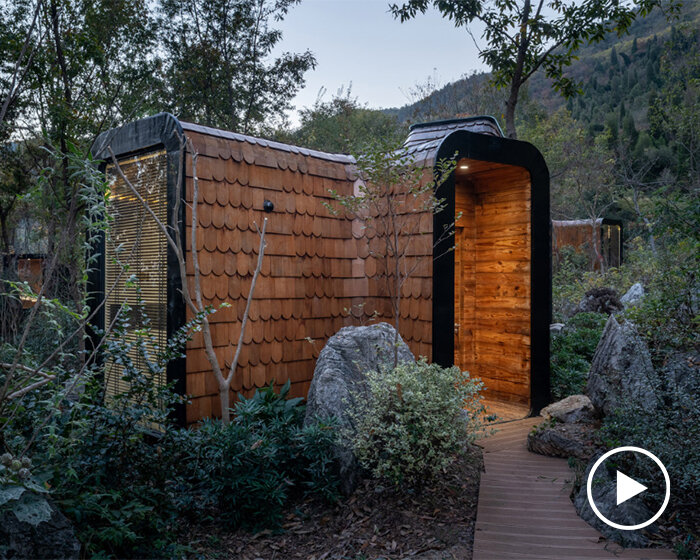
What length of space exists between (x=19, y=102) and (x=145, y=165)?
5086mm

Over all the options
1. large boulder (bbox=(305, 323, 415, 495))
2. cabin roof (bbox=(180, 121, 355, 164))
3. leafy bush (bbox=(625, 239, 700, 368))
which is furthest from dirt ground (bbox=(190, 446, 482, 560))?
cabin roof (bbox=(180, 121, 355, 164))

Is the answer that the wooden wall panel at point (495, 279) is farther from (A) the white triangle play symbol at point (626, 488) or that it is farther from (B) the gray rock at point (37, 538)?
(B) the gray rock at point (37, 538)

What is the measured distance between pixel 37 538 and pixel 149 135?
11.3 ft

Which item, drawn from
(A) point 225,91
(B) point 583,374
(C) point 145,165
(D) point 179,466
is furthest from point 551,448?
(A) point 225,91

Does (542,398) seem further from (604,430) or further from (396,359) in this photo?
(396,359)

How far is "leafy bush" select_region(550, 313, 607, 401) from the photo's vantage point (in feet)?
19.7

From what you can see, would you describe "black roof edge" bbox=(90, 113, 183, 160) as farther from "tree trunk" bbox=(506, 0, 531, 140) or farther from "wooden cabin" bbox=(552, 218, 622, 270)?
"wooden cabin" bbox=(552, 218, 622, 270)

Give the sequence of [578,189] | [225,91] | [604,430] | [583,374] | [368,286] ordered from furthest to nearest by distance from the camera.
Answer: [578,189], [225,91], [583,374], [368,286], [604,430]

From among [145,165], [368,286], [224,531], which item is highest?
[145,165]

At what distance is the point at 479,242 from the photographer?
6441mm

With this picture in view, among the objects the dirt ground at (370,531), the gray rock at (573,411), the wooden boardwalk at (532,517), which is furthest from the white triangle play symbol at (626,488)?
the gray rock at (573,411)

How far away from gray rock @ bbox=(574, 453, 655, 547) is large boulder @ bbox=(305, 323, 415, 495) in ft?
4.89

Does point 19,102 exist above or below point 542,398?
above

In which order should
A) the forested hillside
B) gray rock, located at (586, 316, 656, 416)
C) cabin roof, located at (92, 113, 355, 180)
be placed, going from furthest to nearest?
the forested hillside
cabin roof, located at (92, 113, 355, 180)
gray rock, located at (586, 316, 656, 416)
